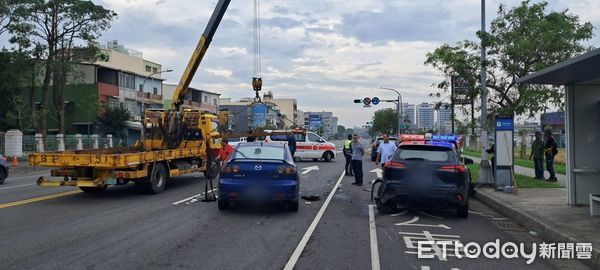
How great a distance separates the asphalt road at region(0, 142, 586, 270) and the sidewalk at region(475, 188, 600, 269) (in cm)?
26

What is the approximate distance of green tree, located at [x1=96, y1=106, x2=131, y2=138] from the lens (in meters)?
52.8

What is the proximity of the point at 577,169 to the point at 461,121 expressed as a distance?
8869mm

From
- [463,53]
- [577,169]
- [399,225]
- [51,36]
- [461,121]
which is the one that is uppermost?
[51,36]

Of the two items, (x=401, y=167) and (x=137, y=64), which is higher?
(x=137, y=64)

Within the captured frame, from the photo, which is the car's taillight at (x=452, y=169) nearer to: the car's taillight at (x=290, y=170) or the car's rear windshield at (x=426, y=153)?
the car's rear windshield at (x=426, y=153)

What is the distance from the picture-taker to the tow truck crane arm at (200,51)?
20.0m

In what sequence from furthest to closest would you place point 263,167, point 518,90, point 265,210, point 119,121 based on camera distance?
point 119,121, point 518,90, point 265,210, point 263,167

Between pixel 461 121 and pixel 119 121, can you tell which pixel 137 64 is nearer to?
pixel 119 121

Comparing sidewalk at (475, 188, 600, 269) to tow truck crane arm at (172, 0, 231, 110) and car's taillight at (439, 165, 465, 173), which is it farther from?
tow truck crane arm at (172, 0, 231, 110)

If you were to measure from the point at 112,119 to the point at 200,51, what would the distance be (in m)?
36.0

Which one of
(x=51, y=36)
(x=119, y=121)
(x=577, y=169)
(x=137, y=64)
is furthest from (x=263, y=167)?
(x=137, y=64)

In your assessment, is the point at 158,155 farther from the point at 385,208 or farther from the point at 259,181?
the point at 385,208

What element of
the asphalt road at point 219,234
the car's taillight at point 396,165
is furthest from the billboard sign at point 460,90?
the car's taillight at point 396,165

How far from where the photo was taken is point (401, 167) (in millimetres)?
10562
